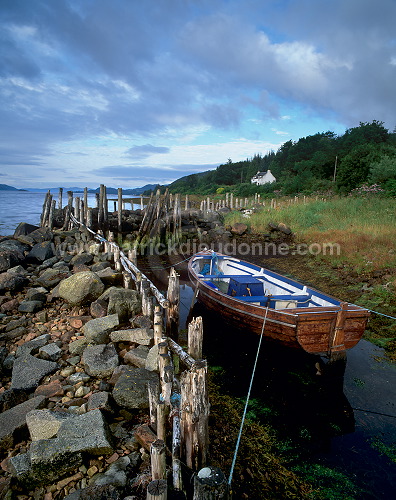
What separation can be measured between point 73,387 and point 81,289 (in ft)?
9.93

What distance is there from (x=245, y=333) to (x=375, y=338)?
3346 millimetres

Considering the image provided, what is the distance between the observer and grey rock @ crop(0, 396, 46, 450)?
3371 millimetres

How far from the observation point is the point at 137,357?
16.1ft

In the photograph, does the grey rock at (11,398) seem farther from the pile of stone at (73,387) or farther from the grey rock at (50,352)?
the grey rock at (50,352)

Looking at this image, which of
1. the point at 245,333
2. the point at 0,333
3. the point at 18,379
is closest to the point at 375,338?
the point at 245,333

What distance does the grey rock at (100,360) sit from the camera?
15.4ft

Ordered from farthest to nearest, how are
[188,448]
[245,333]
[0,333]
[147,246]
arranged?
1. [147,246]
2. [245,333]
3. [0,333]
4. [188,448]

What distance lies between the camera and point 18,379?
4508mm

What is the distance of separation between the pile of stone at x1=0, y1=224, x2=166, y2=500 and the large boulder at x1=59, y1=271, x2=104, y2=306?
0.02 meters

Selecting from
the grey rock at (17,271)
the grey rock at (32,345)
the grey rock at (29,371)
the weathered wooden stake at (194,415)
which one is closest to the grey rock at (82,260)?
the grey rock at (17,271)

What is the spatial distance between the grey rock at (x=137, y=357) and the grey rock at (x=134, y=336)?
340 mm

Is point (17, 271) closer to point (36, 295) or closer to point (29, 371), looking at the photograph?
point (36, 295)

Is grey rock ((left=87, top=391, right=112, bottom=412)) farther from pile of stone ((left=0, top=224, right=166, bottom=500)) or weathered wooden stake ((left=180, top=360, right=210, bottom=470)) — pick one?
weathered wooden stake ((left=180, top=360, right=210, bottom=470))

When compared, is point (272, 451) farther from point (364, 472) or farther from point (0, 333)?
point (0, 333)
